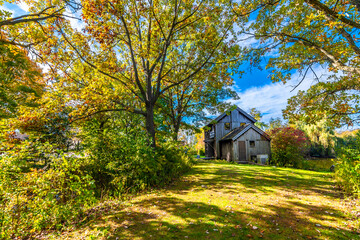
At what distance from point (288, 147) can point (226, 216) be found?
16.0 metres

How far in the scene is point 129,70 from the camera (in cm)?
1042

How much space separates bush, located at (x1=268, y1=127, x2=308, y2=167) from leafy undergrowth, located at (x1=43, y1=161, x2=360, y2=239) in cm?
1157

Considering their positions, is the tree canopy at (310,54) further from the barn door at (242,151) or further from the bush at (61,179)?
the barn door at (242,151)

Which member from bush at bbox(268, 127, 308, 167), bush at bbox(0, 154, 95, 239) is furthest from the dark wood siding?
bush at bbox(0, 154, 95, 239)

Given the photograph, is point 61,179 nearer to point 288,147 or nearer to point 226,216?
point 226,216

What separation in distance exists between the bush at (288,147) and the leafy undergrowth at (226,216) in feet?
38.0

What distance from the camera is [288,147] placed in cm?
1633

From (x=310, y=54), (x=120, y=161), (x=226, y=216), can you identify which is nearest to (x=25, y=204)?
(x=120, y=161)

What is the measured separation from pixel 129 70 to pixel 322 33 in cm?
1020

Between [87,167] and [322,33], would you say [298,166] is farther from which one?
[87,167]

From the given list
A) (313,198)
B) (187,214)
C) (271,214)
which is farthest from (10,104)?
(313,198)

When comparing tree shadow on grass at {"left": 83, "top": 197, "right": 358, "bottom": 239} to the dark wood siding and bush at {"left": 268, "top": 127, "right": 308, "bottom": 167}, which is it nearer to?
bush at {"left": 268, "top": 127, "right": 308, "bottom": 167}

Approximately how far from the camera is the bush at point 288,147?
53.3 feet

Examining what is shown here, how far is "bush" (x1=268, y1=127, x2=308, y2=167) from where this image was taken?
16234mm
